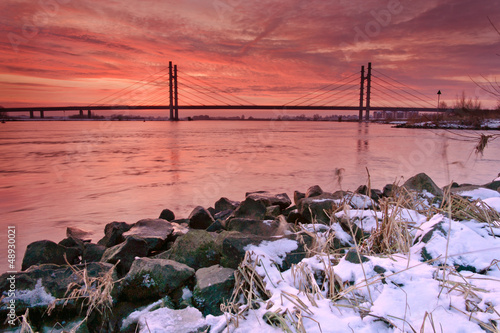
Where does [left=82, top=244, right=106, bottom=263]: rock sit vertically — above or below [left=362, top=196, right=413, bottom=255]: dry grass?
below

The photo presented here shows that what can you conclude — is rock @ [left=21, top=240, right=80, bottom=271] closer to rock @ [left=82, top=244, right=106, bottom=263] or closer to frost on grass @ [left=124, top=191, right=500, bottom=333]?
rock @ [left=82, top=244, right=106, bottom=263]

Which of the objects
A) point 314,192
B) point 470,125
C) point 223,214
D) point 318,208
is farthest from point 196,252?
point 470,125

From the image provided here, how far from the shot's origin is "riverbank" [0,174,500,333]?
1.22 m

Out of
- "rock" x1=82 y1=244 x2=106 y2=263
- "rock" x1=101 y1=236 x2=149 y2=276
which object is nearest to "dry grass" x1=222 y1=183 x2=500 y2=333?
"rock" x1=101 y1=236 x2=149 y2=276

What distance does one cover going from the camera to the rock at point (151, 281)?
168 cm

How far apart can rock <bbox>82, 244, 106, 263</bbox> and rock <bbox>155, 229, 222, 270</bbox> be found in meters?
0.74

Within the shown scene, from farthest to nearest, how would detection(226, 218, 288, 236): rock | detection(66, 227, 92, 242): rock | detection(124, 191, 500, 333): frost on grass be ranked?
detection(66, 227, 92, 242): rock
detection(226, 218, 288, 236): rock
detection(124, 191, 500, 333): frost on grass

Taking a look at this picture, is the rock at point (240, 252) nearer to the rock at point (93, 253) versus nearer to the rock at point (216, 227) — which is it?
the rock at point (216, 227)

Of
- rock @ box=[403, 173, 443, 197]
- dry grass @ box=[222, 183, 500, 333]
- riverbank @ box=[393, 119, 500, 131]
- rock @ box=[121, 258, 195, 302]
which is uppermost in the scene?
riverbank @ box=[393, 119, 500, 131]

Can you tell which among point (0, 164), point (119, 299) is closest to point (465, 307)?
point (119, 299)

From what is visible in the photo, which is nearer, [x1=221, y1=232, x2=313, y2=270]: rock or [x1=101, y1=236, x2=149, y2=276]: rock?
[x1=221, y1=232, x2=313, y2=270]: rock

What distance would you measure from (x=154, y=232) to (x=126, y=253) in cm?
49

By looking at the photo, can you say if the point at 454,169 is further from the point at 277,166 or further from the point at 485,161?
the point at 277,166

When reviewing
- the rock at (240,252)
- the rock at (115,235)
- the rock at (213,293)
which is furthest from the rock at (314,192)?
the rock at (213,293)
